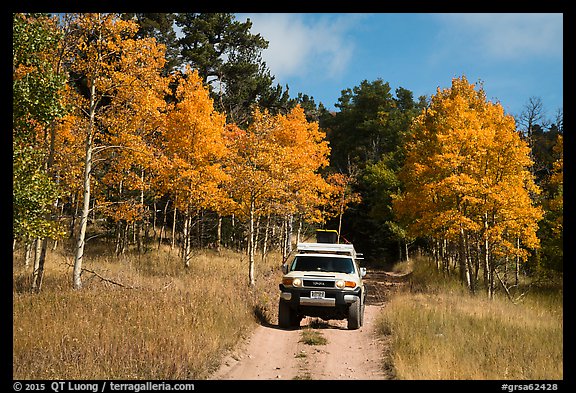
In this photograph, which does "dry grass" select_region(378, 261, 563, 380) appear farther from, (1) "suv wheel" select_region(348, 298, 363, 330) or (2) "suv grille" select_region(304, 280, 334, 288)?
(2) "suv grille" select_region(304, 280, 334, 288)

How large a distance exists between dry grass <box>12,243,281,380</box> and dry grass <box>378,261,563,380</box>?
4.12m

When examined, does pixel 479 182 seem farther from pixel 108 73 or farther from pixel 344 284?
pixel 108 73

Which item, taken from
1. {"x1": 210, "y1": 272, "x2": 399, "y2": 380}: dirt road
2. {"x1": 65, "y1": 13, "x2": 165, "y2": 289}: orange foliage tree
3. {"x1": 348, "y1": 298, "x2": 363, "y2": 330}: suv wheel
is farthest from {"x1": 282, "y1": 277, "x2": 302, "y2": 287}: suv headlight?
{"x1": 65, "y1": 13, "x2": 165, "y2": 289}: orange foliage tree

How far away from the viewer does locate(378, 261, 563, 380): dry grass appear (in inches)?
357

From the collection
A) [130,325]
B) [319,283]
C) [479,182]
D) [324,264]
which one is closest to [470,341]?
[319,283]

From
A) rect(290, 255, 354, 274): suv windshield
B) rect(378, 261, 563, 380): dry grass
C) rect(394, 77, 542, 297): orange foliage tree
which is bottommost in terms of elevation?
rect(378, 261, 563, 380): dry grass

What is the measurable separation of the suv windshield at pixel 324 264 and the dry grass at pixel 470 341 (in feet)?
6.49

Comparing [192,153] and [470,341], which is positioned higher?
[192,153]

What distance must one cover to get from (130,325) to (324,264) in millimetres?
6186

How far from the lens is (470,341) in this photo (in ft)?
37.1

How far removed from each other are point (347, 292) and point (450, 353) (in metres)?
3.51

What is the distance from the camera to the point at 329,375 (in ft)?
30.2
